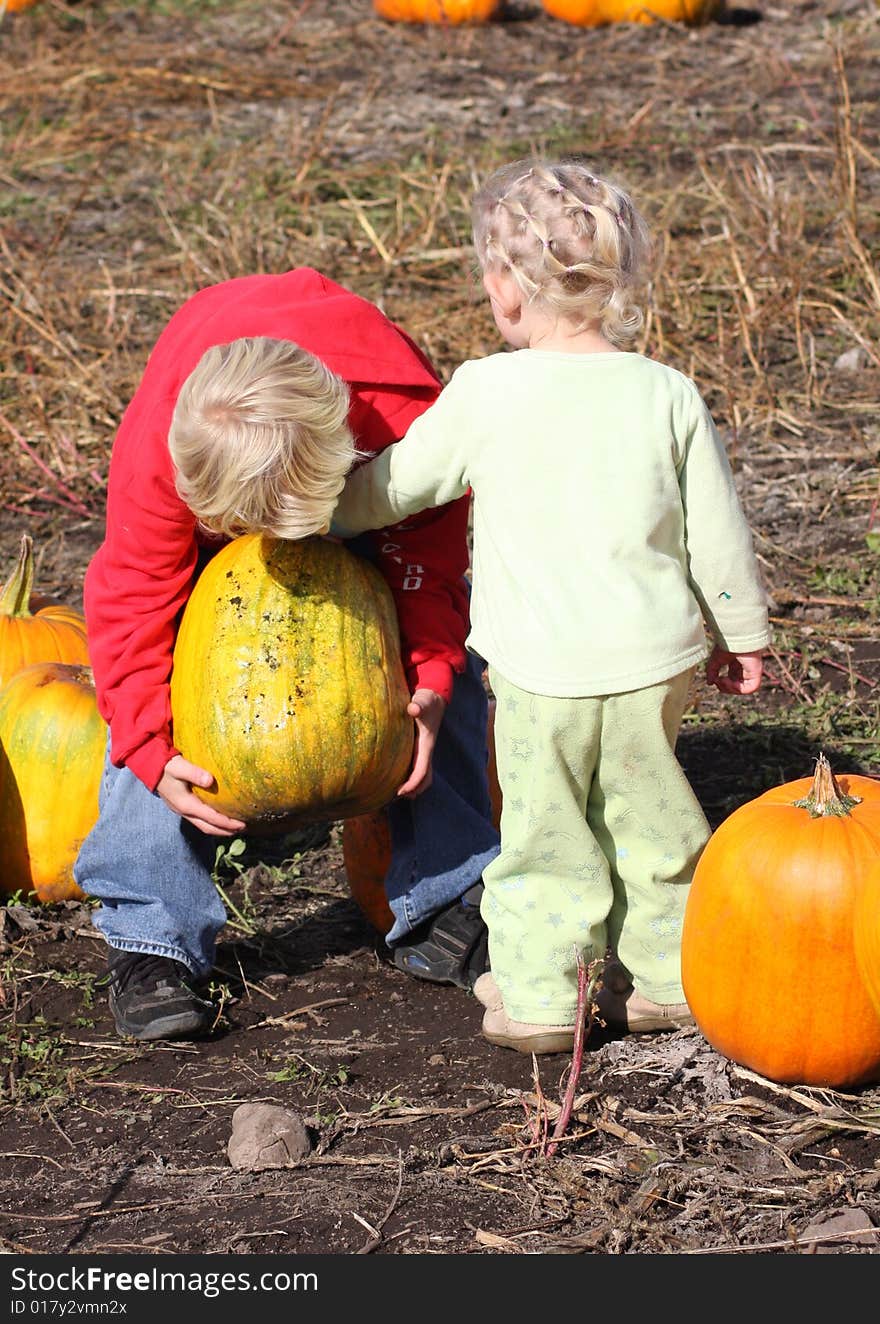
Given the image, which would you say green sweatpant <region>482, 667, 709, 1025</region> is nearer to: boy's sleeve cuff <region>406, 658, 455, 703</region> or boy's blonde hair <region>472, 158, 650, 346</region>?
boy's sleeve cuff <region>406, 658, 455, 703</region>

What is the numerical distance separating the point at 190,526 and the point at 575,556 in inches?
32.7

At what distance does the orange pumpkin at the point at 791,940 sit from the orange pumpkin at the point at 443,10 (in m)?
9.15

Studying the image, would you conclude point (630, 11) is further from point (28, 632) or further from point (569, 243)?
point (569, 243)

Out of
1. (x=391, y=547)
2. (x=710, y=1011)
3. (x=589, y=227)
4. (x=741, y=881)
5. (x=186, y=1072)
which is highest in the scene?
(x=589, y=227)

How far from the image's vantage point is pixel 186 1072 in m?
3.41

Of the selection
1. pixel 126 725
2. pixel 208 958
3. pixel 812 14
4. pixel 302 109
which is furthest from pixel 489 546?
pixel 812 14

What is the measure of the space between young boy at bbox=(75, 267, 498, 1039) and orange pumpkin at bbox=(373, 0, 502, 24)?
8.16 meters

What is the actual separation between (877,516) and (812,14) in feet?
21.7

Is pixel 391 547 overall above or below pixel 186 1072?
above

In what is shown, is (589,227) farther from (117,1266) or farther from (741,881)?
(117,1266)

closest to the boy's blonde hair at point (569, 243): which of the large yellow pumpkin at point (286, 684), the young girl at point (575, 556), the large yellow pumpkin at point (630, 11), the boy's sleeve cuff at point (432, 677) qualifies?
the young girl at point (575, 556)

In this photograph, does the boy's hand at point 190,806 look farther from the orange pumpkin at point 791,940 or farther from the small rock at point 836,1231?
the small rock at point 836,1231

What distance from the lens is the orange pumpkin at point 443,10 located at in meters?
10.9

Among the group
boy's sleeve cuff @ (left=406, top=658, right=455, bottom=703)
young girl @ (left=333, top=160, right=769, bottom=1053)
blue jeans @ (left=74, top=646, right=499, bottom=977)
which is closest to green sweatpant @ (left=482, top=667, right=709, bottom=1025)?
young girl @ (left=333, top=160, right=769, bottom=1053)
